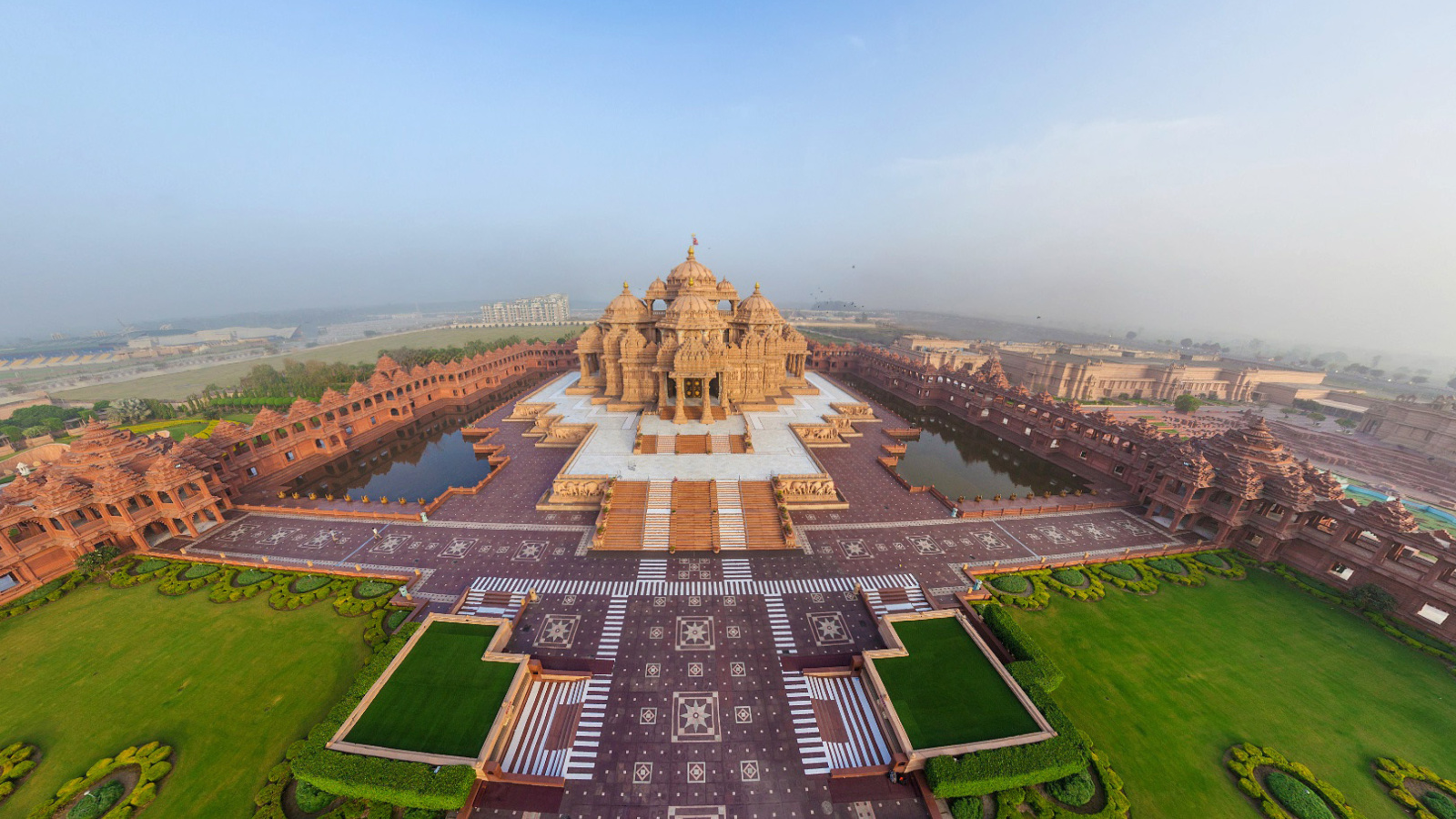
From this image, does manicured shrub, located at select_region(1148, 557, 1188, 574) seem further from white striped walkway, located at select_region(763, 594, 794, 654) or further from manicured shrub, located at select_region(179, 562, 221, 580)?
manicured shrub, located at select_region(179, 562, 221, 580)

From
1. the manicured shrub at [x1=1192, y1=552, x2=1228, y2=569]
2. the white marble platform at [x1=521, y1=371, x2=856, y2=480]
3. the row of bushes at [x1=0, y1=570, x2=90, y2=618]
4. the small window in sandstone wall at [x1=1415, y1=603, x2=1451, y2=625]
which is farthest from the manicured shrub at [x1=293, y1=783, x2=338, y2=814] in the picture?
the small window in sandstone wall at [x1=1415, y1=603, x2=1451, y2=625]

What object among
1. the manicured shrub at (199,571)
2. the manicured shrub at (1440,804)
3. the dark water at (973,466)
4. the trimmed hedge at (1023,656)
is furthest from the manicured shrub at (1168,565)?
the manicured shrub at (199,571)

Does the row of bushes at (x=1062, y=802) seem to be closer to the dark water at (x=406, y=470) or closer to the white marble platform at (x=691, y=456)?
the white marble platform at (x=691, y=456)

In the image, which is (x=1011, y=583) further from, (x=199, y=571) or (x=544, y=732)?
(x=199, y=571)

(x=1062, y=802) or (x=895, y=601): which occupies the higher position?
(x=895, y=601)

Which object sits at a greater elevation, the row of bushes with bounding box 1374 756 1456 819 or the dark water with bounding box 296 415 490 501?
the row of bushes with bounding box 1374 756 1456 819

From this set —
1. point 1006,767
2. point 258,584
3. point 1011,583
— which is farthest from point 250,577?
point 1011,583
